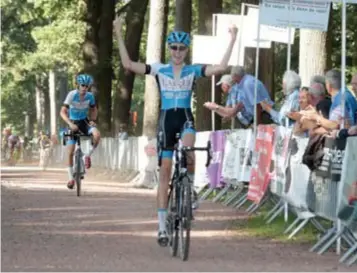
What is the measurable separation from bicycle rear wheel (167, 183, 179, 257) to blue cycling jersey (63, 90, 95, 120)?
7766mm

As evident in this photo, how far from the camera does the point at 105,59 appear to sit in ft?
131

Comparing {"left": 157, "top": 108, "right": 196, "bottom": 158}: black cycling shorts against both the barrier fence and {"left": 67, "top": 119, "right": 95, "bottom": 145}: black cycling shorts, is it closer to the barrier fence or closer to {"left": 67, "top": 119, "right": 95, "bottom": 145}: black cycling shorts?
the barrier fence

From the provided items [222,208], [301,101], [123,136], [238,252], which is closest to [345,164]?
[238,252]

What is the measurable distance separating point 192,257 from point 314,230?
2540 mm

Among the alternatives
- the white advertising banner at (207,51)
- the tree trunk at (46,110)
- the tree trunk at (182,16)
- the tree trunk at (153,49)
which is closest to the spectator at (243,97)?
the white advertising banner at (207,51)

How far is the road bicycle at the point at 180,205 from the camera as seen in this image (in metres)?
10.3

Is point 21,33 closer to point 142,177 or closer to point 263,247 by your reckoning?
point 142,177

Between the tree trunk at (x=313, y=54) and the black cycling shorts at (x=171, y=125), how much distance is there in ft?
26.7

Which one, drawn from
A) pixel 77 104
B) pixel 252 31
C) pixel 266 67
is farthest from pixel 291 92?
pixel 266 67

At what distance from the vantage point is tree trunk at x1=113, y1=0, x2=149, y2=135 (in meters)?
38.5

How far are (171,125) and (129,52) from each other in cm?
2770

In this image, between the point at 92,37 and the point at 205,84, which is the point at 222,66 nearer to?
the point at 205,84

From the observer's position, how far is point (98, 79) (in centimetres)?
3994

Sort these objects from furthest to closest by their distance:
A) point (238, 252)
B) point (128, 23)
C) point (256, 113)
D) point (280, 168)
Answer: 1. point (128, 23)
2. point (256, 113)
3. point (280, 168)
4. point (238, 252)
